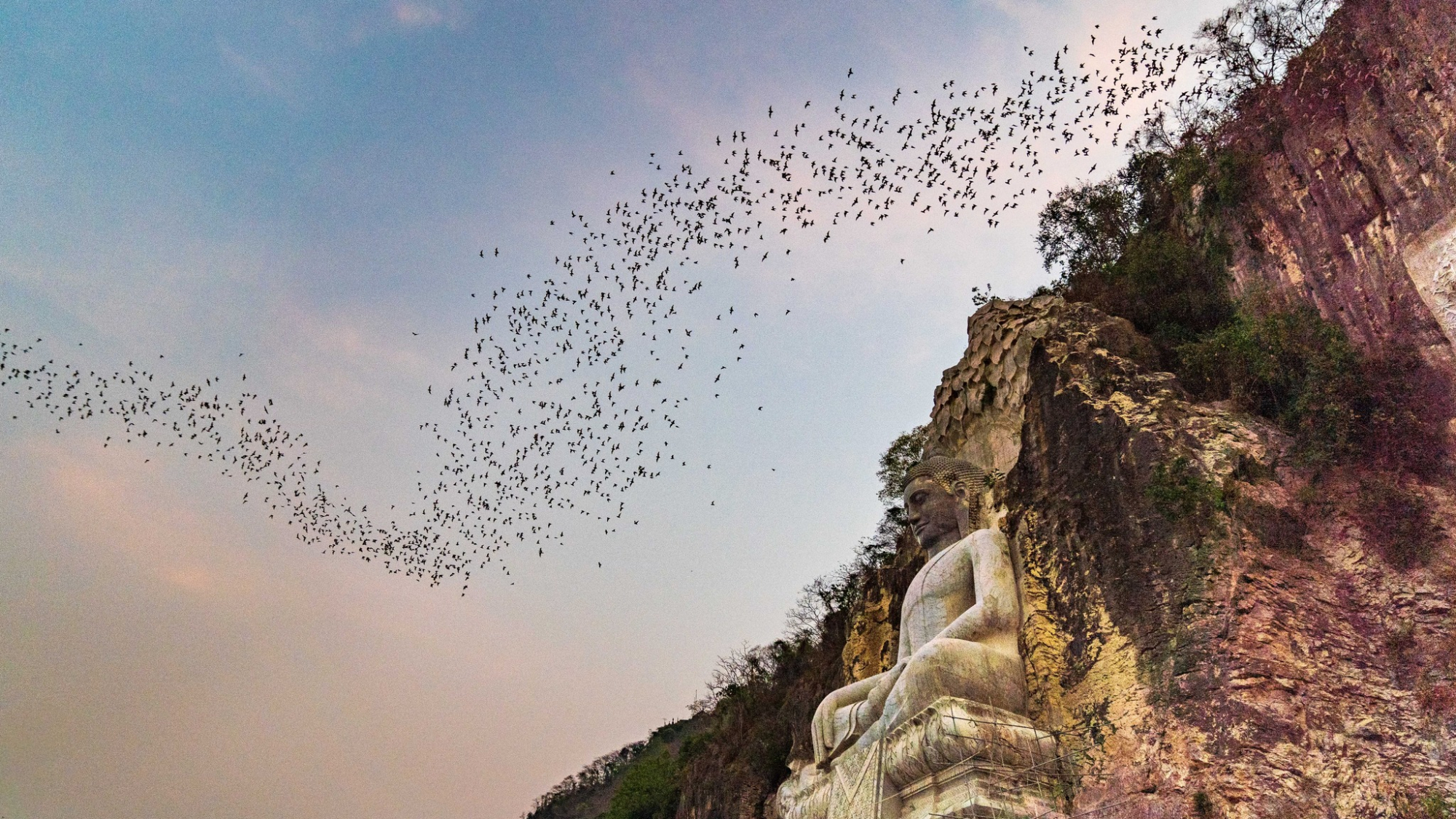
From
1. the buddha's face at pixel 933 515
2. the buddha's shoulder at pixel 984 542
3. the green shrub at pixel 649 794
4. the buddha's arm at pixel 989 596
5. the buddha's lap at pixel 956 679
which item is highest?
the green shrub at pixel 649 794

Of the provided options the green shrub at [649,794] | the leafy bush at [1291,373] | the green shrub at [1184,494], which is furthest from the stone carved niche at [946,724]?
the green shrub at [649,794]

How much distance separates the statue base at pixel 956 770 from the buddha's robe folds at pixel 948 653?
19cm

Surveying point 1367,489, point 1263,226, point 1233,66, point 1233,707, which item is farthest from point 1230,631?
point 1233,66

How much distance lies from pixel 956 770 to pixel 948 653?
975 mm

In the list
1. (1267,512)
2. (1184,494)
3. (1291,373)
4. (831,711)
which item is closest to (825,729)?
(831,711)

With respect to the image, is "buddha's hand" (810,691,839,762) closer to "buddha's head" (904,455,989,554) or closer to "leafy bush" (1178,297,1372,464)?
"buddha's head" (904,455,989,554)

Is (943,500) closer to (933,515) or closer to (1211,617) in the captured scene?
(933,515)

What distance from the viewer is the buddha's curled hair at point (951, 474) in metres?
10.6

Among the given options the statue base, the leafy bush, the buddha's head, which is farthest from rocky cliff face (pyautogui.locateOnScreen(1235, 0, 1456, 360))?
the statue base

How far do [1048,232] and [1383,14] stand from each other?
8.37 metres

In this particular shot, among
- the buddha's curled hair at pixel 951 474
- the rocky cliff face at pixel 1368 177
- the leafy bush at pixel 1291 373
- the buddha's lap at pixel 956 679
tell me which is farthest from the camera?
the buddha's curled hair at pixel 951 474

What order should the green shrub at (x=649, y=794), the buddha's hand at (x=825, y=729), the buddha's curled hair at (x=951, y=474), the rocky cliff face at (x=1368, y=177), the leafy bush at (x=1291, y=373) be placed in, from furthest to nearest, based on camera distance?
the green shrub at (x=649, y=794) < the buddha's curled hair at (x=951, y=474) < the rocky cliff face at (x=1368, y=177) < the leafy bush at (x=1291, y=373) < the buddha's hand at (x=825, y=729)

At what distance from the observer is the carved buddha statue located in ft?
26.5

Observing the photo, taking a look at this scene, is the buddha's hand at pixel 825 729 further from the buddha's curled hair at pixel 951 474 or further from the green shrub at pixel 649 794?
the green shrub at pixel 649 794
